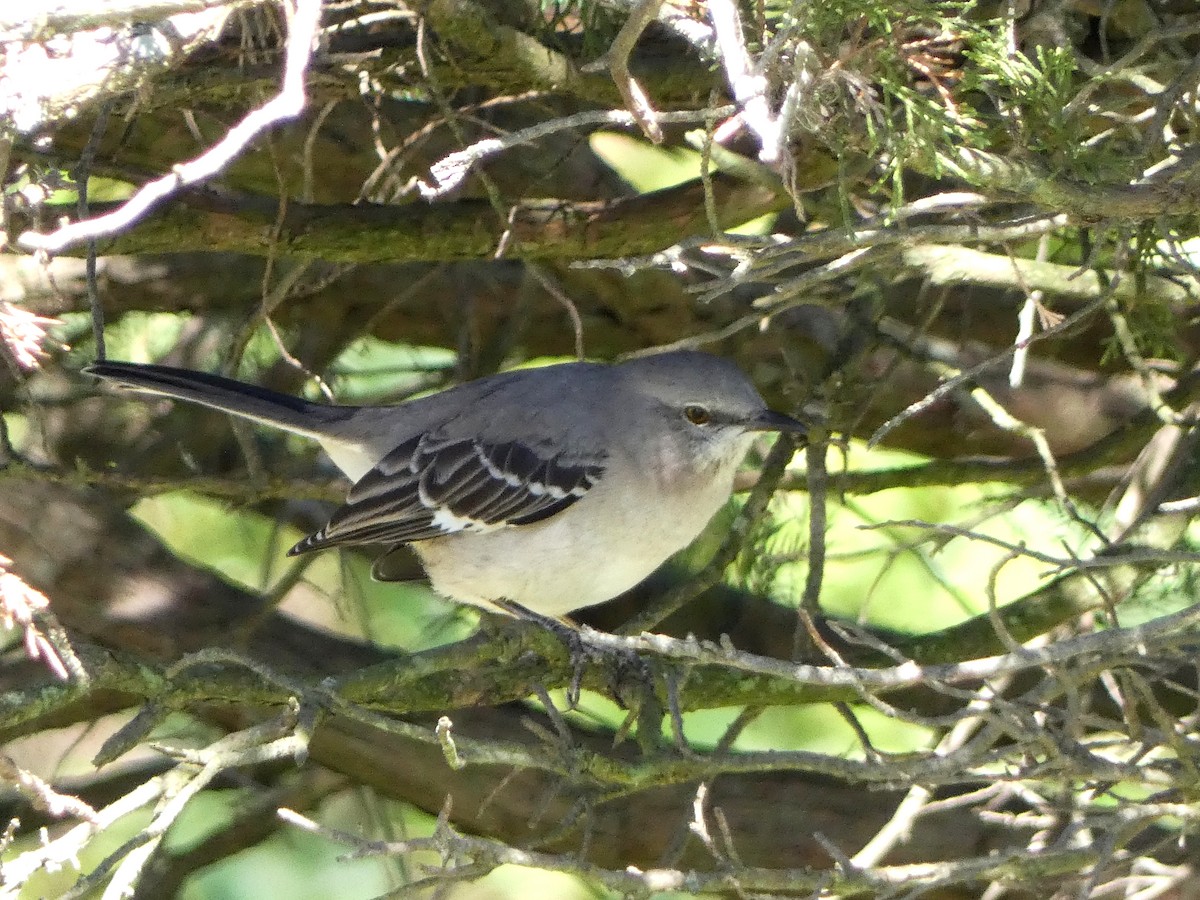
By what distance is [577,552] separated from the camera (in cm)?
417

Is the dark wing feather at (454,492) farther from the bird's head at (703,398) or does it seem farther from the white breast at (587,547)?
the bird's head at (703,398)

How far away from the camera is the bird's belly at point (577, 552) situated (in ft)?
13.7

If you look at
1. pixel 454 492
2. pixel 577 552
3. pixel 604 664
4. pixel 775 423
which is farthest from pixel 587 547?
pixel 775 423

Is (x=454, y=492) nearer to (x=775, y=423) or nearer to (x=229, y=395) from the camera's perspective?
(x=229, y=395)

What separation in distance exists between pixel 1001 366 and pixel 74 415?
10.4ft

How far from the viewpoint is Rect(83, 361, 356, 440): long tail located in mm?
3959

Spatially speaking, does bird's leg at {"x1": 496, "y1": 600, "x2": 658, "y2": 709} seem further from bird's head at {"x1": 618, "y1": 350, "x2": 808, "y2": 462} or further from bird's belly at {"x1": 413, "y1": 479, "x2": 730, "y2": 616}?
bird's head at {"x1": 618, "y1": 350, "x2": 808, "y2": 462}

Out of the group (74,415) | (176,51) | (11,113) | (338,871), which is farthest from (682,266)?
(338,871)

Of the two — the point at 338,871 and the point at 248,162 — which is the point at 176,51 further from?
the point at 338,871

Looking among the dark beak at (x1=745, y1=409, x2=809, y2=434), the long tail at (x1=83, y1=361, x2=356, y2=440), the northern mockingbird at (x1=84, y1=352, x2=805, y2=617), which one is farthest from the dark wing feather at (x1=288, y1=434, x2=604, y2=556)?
the dark beak at (x1=745, y1=409, x2=809, y2=434)

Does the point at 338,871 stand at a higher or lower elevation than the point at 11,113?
lower

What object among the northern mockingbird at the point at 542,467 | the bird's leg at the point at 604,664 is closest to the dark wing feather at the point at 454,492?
the northern mockingbird at the point at 542,467

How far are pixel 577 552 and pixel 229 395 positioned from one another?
3.65 ft

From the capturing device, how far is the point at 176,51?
2.62 m
